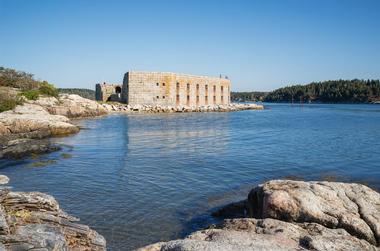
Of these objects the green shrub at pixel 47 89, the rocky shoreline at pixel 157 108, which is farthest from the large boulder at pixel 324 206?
the rocky shoreline at pixel 157 108

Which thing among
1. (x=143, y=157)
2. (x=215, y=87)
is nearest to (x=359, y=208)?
(x=143, y=157)

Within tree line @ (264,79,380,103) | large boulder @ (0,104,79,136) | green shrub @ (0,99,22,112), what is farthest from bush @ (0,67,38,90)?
tree line @ (264,79,380,103)

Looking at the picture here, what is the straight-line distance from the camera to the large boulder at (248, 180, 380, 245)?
7.76 metres

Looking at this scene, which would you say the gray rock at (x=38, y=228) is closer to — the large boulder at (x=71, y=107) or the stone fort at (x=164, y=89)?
the large boulder at (x=71, y=107)

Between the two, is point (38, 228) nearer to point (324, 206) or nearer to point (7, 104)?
point (324, 206)

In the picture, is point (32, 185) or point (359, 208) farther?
point (32, 185)

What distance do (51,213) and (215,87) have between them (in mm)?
69879

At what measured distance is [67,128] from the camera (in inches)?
1131

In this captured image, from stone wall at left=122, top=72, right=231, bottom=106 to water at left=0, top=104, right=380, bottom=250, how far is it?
37055mm

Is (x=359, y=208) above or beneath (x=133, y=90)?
beneath

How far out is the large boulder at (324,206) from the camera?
25.5ft

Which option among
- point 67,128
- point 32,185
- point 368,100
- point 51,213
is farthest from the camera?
point 368,100

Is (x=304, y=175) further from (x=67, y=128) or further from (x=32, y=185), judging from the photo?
(x=67, y=128)

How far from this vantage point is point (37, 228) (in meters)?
6.57
